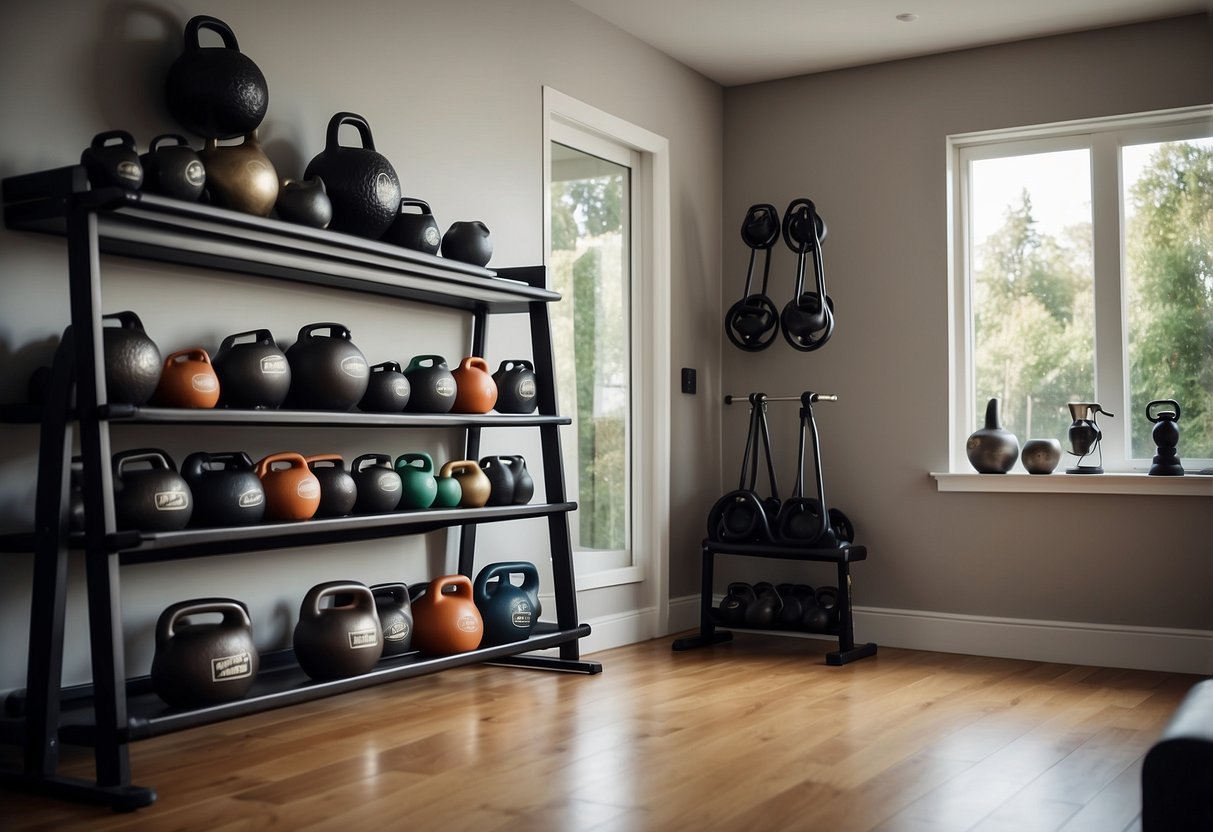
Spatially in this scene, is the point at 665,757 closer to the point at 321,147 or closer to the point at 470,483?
the point at 470,483

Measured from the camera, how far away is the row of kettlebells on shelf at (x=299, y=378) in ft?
8.43

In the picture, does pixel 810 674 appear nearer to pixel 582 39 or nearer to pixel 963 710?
pixel 963 710

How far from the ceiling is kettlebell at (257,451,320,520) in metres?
2.43

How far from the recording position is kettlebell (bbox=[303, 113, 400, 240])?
10.3 feet

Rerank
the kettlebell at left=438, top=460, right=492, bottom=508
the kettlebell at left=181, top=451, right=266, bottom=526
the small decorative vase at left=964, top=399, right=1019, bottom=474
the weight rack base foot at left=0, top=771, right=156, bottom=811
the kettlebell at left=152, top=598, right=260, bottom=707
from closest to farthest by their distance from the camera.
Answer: the weight rack base foot at left=0, top=771, right=156, bottom=811 → the kettlebell at left=152, top=598, right=260, bottom=707 → the kettlebell at left=181, top=451, right=266, bottom=526 → the kettlebell at left=438, top=460, right=492, bottom=508 → the small decorative vase at left=964, top=399, right=1019, bottom=474

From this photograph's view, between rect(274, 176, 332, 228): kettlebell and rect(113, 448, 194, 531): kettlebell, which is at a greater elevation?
rect(274, 176, 332, 228): kettlebell

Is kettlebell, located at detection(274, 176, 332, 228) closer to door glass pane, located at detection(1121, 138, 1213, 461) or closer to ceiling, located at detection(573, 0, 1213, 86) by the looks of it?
ceiling, located at detection(573, 0, 1213, 86)

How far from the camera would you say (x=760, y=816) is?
237 centimetres

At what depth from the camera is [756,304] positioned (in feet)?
16.7

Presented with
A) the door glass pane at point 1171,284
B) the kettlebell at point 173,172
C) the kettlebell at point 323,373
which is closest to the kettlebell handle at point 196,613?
the kettlebell at point 323,373

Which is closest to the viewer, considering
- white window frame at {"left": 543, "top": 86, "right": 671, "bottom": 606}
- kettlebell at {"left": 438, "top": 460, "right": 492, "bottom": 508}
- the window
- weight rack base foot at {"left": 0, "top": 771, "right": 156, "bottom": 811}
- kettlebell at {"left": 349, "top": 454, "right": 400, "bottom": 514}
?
weight rack base foot at {"left": 0, "top": 771, "right": 156, "bottom": 811}

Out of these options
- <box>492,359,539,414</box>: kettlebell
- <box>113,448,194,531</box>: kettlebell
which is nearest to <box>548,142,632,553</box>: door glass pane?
<box>492,359,539,414</box>: kettlebell

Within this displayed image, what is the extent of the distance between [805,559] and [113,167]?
3.17m

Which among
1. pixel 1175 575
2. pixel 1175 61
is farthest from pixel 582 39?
pixel 1175 575
